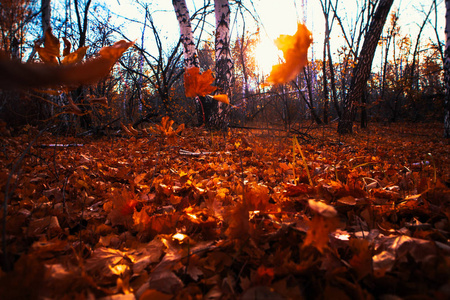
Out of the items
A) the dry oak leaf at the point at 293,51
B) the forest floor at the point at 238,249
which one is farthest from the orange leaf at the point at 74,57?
the dry oak leaf at the point at 293,51

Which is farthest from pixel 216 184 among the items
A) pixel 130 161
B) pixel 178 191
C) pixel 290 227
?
pixel 130 161

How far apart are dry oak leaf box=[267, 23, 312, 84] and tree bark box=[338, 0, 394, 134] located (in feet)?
17.1

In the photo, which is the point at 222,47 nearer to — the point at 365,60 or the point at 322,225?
the point at 365,60

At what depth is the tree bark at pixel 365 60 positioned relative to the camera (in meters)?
5.19

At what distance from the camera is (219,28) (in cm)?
491

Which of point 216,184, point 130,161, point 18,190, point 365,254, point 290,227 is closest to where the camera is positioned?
point 365,254

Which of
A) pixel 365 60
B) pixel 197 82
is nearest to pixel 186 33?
pixel 365 60

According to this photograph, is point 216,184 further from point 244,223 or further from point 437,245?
point 437,245

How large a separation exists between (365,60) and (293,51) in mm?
6234

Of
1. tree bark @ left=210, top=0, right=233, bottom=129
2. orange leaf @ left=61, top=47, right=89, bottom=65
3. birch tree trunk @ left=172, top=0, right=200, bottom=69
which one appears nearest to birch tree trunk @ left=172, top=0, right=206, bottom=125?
birch tree trunk @ left=172, top=0, right=200, bottom=69

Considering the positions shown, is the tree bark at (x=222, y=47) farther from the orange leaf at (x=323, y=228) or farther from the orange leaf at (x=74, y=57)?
the orange leaf at (x=323, y=228)

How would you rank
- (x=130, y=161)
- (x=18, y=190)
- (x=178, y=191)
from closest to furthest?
(x=18, y=190) → (x=178, y=191) → (x=130, y=161)

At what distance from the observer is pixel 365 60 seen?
18.2 ft

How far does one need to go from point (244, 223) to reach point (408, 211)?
0.71 meters
